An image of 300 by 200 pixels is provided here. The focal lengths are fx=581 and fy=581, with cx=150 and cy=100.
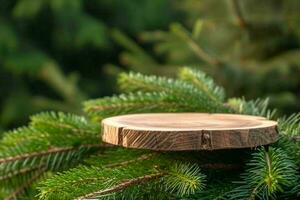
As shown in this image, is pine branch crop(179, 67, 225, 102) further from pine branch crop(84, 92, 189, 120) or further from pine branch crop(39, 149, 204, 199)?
pine branch crop(39, 149, 204, 199)

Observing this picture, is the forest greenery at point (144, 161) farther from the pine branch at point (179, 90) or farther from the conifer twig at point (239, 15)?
Result: the conifer twig at point (239, 15)

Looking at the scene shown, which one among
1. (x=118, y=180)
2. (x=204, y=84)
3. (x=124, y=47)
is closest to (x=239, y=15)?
(x=204, y=84)

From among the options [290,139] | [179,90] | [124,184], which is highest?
[179,90]

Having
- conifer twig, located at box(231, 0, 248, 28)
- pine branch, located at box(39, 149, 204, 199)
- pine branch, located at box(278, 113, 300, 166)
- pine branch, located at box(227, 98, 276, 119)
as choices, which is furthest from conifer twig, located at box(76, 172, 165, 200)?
conifer twig, located at box(231, 0, 248, 28)

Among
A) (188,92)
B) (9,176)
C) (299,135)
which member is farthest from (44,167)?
(299,135)

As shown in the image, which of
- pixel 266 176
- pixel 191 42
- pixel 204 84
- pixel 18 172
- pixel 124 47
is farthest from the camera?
pixel 124 47

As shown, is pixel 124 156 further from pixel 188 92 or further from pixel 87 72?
pixel 87 72

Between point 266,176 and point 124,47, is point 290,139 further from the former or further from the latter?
point 124,47
